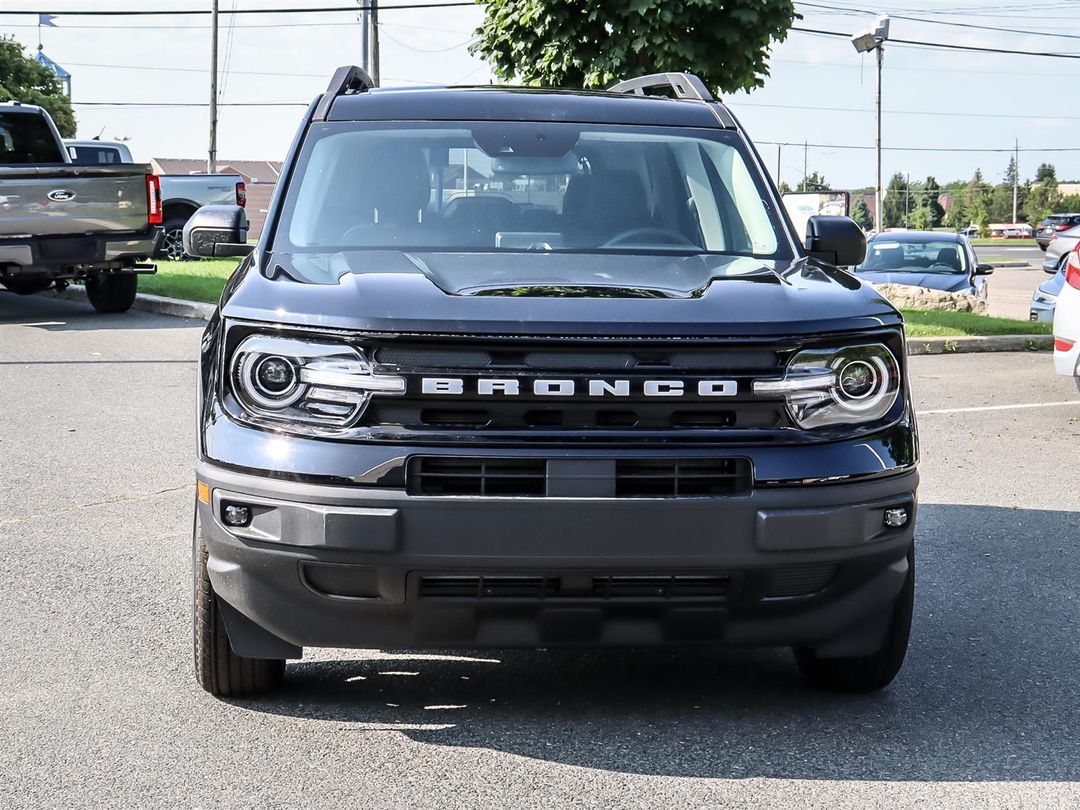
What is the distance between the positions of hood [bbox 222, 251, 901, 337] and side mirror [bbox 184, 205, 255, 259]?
1121mm

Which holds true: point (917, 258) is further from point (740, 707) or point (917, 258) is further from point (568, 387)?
point (568, 387)

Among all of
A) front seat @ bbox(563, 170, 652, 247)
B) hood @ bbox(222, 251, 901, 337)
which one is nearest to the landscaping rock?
front seat @ bbox(563, 170, 652, 247)

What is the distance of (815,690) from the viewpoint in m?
4.27

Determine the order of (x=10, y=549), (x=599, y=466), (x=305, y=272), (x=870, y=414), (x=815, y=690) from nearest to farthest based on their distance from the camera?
(x=599, y=466) < (x=870, y=414) < (x=305, y=272) < (x=815, y=690) < (x=10, y=549)

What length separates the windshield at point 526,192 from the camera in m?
4.58

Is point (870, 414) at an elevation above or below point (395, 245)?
below

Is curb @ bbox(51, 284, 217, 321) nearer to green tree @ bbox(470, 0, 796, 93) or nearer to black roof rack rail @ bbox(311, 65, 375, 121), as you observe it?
green tree @ bbox(470, 0, 796, 93)

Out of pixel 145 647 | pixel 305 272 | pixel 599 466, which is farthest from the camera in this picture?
pixel 145 647

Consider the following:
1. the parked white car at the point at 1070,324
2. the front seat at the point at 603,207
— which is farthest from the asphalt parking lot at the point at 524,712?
the parked white car at the point at 1070,324

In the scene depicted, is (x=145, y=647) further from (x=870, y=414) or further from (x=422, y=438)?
(x=870, y=414)

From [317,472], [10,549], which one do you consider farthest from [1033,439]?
[317,472]

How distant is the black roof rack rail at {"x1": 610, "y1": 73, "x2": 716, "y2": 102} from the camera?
5477 millimetres

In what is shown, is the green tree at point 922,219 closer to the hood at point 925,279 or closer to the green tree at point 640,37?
the hood at point 925,279

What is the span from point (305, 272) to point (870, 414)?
1.55 meters
